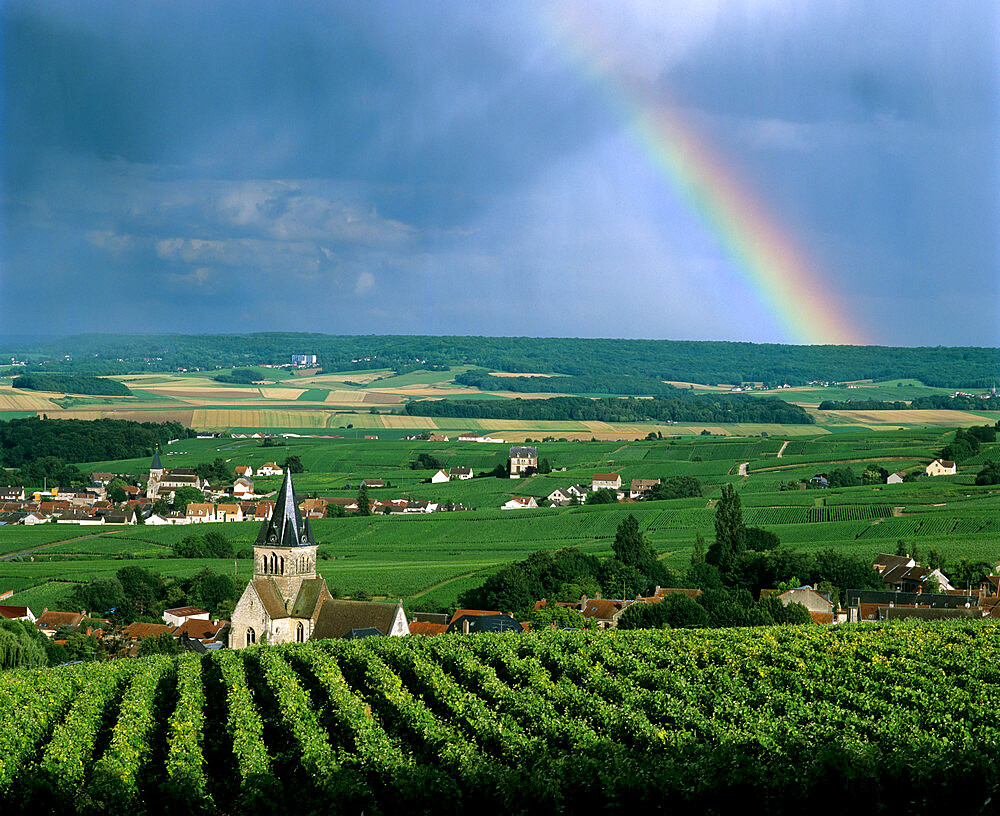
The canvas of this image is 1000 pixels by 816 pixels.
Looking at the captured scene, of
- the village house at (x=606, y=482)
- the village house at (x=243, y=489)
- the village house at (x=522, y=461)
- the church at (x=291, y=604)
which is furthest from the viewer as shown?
the village house at (x=522, y=461)

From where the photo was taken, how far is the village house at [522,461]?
123 metres

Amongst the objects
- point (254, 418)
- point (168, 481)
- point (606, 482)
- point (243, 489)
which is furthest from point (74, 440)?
point (606, 482)

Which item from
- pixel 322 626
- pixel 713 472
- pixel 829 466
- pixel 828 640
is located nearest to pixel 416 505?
pixel 713 472

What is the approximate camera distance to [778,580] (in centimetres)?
5947

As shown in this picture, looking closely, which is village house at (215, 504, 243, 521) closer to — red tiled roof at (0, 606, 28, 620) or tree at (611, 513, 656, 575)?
red tiled roof at (0, 606, 28, 620)

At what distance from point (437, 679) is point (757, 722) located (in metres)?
8.12

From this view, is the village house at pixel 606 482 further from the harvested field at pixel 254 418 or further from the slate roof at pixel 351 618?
the harvested field at pixel 254 418

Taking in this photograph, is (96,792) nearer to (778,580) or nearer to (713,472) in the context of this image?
(778,580)

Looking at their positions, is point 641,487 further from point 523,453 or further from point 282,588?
point 282,588

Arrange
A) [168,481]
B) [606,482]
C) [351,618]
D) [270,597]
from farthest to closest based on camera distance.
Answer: [168,481] → [606,482] → [270,597] → [351,618]

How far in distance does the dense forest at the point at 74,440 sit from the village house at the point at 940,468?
95.0 metres

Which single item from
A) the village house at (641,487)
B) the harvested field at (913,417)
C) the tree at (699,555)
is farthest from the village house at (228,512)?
the harvested field at (913,417)

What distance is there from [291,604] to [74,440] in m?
111

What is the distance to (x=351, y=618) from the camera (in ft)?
142
